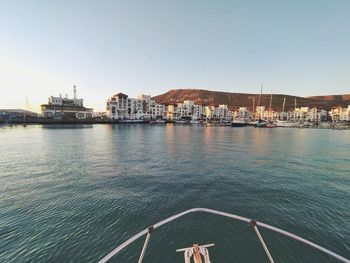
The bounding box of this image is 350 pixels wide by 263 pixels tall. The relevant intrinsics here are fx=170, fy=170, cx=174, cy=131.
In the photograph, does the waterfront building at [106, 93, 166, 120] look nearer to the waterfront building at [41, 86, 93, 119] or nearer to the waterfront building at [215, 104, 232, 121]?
the waterfront building at [41, 86, 93, 119]

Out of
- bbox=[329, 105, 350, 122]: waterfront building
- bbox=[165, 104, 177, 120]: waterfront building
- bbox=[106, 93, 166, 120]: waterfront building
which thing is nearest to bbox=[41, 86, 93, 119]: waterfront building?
bbox=[106, 93, 166, 120]: waterfront building

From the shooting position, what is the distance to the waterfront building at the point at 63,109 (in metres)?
129

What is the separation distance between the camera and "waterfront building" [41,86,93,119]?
129 metres

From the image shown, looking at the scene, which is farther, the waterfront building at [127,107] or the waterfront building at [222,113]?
the waterfront building at [222,113]

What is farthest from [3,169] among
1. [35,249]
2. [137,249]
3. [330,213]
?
[330,213]

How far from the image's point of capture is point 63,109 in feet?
440

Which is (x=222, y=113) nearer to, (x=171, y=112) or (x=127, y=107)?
(x=171, y=112)

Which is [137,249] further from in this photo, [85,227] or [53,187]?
[53,187]

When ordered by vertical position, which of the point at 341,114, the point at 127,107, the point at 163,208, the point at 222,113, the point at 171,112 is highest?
the point at 127,107

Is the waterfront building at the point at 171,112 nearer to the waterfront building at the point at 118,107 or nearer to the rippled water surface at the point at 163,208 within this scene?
the waterfront building at the point at 118,107

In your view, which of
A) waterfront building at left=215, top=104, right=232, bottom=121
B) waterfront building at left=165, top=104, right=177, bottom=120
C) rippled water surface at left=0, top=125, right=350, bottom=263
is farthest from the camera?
waterfront building at left=215, top=104, right=232, bottom=121

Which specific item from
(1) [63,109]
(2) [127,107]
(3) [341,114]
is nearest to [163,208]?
(2) [127,107]

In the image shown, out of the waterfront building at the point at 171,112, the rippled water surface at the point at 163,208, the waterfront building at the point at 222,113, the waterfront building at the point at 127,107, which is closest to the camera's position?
the rippled water surface at the point at 163,208

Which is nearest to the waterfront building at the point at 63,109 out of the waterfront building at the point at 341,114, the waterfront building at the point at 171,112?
the waterfront building at the point at 171,112
